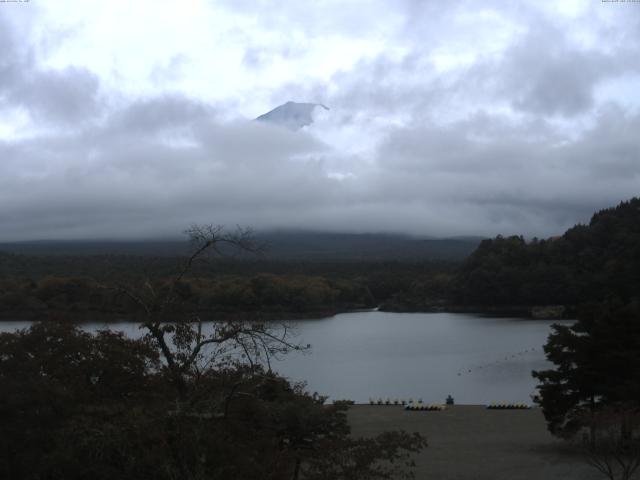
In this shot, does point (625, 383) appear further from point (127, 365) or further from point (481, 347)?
point (481, 347)

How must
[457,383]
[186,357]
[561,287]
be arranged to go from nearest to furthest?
[186,357] → [457,383] → [561,287]

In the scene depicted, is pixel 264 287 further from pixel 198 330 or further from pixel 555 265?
pixel 198 330

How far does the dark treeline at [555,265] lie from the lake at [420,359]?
9.29 meters

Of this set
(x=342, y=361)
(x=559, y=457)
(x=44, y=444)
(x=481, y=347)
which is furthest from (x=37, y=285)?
(x=44, y=444)

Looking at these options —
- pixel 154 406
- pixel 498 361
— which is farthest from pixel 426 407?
pixel 154 406

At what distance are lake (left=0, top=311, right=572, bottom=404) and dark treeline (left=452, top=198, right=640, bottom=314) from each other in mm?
9293

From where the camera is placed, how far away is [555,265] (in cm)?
6562

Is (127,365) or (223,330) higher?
(223,330)

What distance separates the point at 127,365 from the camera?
813cm

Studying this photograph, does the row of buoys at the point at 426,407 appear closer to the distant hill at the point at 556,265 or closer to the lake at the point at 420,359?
the lake at the point at 420,359

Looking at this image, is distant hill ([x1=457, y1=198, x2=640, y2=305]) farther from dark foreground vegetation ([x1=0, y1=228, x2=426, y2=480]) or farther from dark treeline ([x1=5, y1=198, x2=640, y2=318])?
dark foreground vegetation ([x1=0, y1=228, x2=426, y2=480])

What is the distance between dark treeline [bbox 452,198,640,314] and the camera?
61906mm

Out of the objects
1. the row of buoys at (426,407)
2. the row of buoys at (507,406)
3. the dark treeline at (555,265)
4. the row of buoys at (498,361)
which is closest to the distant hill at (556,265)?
the dark treeline at (555,265)

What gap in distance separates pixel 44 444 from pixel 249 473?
2.53 meters
